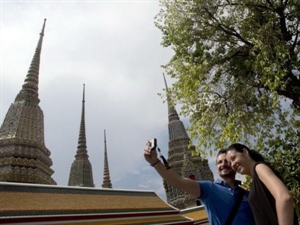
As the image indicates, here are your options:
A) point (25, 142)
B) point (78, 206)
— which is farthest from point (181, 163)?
point (78, 206)

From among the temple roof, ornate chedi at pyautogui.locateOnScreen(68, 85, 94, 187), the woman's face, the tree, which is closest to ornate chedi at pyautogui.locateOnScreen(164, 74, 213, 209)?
ornate chedi at pyautogui.locateOnScreen(68, 85, 94, 187)

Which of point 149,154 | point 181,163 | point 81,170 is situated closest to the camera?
point 149,154

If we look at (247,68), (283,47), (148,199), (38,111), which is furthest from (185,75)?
(38,111)

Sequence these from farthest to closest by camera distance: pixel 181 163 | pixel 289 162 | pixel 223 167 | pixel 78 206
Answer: pixel 181 163 < pixel 78 206 < pixel 289 162 < pixel 223 167

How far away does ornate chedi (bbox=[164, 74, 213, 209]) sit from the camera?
99.3 ft

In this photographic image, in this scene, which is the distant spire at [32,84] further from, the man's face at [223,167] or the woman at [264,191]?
the woman at [264,191]

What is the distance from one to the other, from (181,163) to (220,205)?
3121 cm

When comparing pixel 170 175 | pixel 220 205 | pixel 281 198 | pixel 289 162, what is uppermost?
pixel 289 162

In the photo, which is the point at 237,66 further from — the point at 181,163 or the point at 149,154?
the point at 181,163

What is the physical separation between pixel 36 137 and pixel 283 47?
63.5 ft

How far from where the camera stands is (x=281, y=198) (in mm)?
1624

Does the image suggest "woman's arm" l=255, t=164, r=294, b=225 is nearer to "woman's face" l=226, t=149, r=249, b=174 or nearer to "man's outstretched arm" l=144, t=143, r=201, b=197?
"woman's face" l=226, t=149, r=249, b=174

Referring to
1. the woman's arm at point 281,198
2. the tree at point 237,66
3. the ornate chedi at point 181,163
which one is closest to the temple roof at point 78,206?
the tree at point 237,66

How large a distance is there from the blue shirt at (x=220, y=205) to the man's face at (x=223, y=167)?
0.26 m
